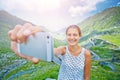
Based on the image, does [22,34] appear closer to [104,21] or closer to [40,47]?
[40,47]

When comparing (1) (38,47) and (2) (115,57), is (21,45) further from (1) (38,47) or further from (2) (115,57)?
(2) (115,57)

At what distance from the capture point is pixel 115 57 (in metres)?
3.31

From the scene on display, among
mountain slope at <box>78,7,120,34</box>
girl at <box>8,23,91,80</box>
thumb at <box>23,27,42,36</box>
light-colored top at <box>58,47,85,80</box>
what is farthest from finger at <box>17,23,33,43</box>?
mountain slope at <box>78,7,120,34</box>

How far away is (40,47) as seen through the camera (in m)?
2.20

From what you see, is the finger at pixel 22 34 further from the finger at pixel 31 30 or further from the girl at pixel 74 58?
the girl at pixel 74 58

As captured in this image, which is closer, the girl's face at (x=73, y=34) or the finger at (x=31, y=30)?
the finger at (x=31, y=30)

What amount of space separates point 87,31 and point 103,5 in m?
0.31

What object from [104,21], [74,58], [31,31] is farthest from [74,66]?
[104,21]

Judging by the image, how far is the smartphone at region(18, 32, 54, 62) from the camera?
6.97 ft

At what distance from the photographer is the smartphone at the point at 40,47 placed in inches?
83.7

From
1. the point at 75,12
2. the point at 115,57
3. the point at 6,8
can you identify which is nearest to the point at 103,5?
the point at 75,12

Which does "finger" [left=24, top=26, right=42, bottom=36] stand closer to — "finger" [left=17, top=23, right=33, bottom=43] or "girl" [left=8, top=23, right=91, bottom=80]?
→ "finger" [left=17, top=23, right=33, bottom=43]

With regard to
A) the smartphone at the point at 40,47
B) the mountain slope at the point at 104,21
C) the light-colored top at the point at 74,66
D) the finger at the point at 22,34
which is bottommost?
the light-colored top at the point at 74,66

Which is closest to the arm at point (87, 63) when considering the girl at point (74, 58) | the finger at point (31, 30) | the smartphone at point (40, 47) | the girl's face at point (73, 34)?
the girl at point (74, 58)
